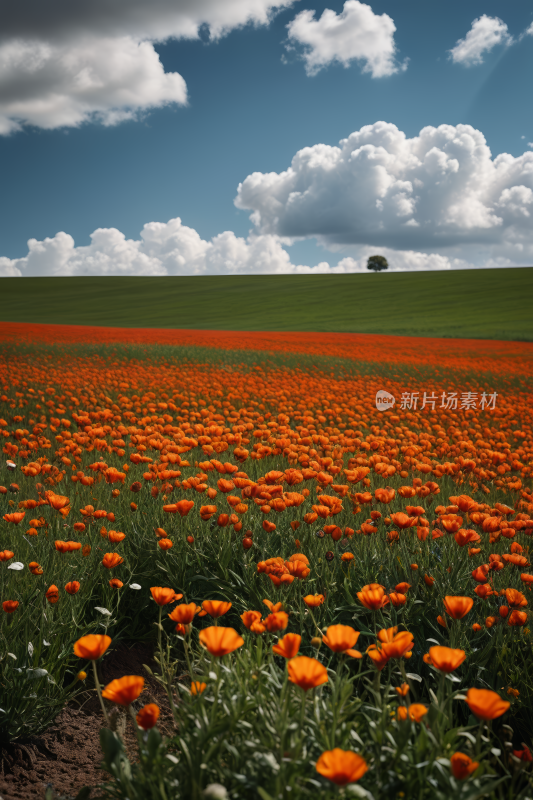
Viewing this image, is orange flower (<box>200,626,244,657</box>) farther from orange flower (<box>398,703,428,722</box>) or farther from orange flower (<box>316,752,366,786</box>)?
orange flower (<box>398,703,428,722</box>)

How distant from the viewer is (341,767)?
0.97 metres

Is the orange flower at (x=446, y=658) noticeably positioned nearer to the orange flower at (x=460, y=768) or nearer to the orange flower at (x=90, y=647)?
the orange flower at (x=460, y=768)

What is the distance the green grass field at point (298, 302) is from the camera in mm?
39094

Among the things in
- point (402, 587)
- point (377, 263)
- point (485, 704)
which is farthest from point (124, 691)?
point (377, 263)

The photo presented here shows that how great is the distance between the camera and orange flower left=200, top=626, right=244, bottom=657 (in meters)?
1.21

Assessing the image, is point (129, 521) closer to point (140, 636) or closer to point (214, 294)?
point (140, 636)

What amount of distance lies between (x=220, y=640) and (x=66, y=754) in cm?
122

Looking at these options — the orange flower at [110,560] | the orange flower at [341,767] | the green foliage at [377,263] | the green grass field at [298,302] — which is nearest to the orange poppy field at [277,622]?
the orange flower at [341,767]

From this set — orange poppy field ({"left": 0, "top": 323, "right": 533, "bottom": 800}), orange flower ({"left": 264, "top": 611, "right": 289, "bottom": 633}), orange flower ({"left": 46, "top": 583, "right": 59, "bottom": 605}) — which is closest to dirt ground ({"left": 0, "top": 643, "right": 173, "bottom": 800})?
orange poppy field ({"left": 0, "top": 323, "right": 533, "bottom": 800})

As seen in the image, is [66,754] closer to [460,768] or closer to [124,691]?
[124,691]

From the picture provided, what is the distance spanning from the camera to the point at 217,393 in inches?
315

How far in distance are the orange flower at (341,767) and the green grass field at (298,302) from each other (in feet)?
A: 105

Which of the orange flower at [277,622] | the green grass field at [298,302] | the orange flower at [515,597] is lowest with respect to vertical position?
the orange flower at [515,597]

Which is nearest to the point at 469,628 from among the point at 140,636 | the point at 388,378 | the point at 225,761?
the point at 225,761
